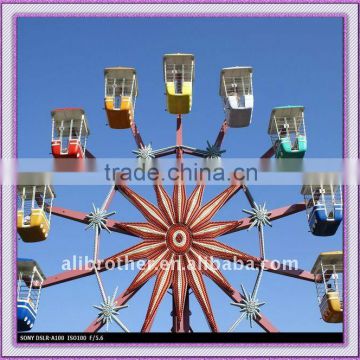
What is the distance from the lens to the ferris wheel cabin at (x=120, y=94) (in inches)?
648

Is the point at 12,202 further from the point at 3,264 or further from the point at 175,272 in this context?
the point at 175,272

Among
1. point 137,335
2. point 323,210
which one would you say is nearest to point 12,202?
point 137,335

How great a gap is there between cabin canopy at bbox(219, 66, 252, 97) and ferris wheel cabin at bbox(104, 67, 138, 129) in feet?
6.79

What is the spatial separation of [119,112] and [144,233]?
2.78m

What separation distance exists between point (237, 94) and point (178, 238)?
11.4ft

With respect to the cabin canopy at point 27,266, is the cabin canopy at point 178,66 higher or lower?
higher

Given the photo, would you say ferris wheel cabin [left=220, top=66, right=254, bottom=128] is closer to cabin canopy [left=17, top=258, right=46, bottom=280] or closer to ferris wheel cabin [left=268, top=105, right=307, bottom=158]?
ferris wheel cabin [left=268, top=105, right=307, bottom=158]

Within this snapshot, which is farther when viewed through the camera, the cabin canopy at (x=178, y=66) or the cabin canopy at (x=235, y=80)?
the cabin canopy at (x=178, y=66)

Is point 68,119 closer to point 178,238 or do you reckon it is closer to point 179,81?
point 179,81

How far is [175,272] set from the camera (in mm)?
15867

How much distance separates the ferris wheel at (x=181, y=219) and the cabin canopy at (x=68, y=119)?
2 cm

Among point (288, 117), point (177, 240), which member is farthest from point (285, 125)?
point (177, 240)

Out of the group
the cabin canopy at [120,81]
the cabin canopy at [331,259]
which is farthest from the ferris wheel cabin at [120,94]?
the cabin canopy at [331,259]

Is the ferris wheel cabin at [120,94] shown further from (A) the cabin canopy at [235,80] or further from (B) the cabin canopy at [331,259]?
(B) the cabin canopy at [331,259]
